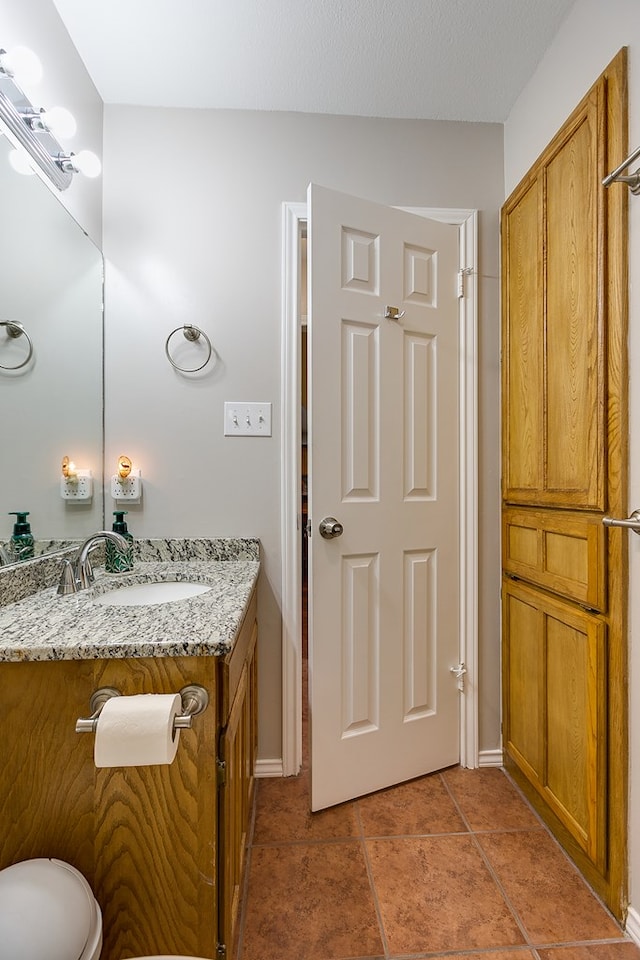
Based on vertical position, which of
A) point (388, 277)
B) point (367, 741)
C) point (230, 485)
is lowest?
point (367, 741)

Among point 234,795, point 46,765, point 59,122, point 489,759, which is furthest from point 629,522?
point 59,122

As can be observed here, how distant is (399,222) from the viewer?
1712 millimetres

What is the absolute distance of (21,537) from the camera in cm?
128

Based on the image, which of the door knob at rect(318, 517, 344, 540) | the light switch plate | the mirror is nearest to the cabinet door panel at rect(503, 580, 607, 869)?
the door knob at rect(318, 517, 344, 540)

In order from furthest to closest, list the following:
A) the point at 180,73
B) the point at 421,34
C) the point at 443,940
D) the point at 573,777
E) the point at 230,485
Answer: the point at 230,485 < the point at 180,73 < the point at 421,34 < the point at 573,777 < the point at 443,940

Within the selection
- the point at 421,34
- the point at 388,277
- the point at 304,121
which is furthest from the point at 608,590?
the point at 304,121

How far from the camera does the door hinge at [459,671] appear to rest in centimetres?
184

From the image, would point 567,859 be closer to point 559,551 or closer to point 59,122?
point 559,551

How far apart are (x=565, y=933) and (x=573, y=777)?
0.35 meters

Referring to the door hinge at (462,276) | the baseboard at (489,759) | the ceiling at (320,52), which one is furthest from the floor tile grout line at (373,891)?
the ceiling at (320,52)

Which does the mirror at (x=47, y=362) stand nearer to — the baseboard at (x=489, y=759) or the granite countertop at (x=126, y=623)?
the granite countertop at (x=126, y=623)

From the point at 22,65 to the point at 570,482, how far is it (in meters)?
1.81

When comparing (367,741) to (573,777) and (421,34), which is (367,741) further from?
(421,34)

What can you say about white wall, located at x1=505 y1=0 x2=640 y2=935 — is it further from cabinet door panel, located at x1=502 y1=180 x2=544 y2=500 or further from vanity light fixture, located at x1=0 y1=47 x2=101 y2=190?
vanity light fixture, located at x1=0 y1=47 x2=101 y2=190
